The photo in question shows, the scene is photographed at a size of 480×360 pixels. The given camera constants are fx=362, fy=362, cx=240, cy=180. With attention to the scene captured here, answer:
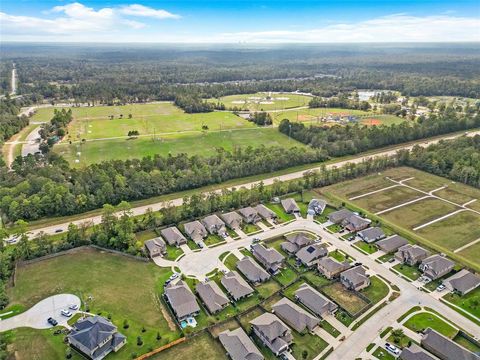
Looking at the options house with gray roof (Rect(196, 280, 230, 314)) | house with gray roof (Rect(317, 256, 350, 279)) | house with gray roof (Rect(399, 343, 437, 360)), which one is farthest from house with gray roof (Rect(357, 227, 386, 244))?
house with gray roof (Rect(196, 280, 230, 314))

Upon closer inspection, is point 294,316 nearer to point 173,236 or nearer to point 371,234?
point 371,234

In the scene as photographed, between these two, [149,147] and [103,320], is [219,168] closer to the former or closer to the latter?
[149,147]

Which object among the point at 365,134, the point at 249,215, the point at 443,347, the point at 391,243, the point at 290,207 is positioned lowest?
the point at 443,347

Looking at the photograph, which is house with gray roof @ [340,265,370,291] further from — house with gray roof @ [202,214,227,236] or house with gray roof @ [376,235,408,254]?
house with gray roof @ [202,214,227,236]

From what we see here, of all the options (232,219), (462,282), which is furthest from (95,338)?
(462,282)

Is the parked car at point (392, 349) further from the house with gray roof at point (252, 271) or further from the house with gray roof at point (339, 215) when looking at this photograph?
the house with gray roof at point (339, 215)

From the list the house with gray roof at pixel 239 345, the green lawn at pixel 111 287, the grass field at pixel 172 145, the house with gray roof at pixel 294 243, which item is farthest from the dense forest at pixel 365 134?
the house with gray roof at pixel 239 345
